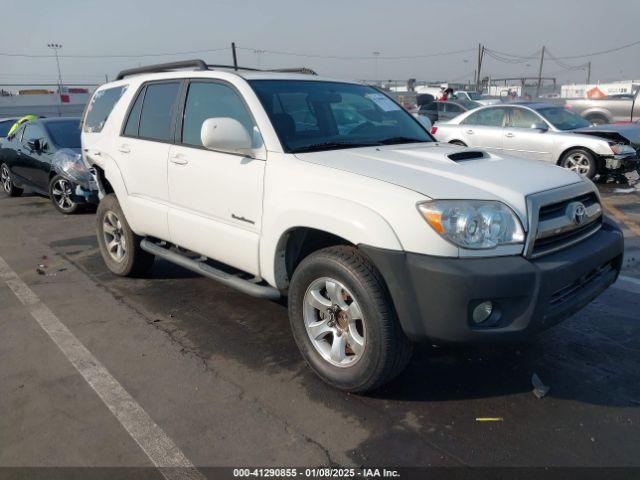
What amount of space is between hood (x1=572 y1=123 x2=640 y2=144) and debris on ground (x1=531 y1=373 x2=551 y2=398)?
771cm

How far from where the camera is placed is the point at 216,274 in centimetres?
389

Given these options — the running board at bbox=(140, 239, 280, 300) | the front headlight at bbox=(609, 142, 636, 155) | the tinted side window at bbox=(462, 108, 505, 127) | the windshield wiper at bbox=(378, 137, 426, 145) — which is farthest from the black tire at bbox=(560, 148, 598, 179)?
the running board at bbox=(140, 239, 280, 300)

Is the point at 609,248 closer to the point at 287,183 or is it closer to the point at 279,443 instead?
the point at 287,183

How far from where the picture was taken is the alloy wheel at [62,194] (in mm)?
→ 8528

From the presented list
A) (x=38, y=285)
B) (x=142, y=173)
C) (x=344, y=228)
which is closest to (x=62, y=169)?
(x=38, y=285)

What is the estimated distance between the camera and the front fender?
2.72 metres

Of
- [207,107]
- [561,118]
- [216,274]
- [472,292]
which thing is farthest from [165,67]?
[561,118]

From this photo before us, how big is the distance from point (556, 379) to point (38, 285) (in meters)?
4.63

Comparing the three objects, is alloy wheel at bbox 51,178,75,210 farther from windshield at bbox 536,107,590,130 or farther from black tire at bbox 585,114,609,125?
black tire at bbox 585,114,609,125

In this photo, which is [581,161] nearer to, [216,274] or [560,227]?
[560,227]

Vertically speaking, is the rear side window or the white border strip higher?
the rear side window

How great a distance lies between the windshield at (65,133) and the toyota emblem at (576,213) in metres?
8.10

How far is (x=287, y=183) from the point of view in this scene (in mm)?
3215

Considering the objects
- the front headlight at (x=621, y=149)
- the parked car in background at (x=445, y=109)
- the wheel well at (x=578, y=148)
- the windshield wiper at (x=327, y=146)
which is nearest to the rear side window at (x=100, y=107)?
the windshield wiper at (x=327, y=146)
